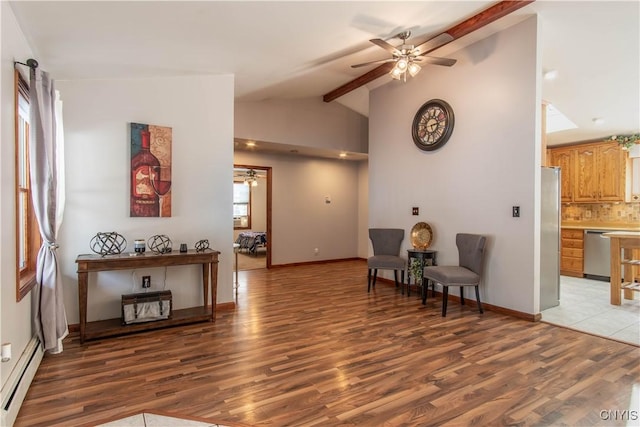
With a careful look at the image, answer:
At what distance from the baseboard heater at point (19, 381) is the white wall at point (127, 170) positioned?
82cm

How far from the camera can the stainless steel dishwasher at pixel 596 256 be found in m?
5.35

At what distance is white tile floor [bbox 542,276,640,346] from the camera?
3178 millimetres

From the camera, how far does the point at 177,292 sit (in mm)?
3658

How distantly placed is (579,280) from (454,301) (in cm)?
278

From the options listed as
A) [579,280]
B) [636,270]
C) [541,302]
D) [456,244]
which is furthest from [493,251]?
[636,270]

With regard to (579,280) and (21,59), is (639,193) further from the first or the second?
(21,59)

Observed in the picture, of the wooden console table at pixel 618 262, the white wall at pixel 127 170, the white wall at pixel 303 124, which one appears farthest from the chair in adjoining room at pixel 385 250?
the wooden console table at pixel 618 262

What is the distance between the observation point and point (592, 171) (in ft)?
19.7

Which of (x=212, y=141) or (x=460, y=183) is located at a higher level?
(x=212, y=141)

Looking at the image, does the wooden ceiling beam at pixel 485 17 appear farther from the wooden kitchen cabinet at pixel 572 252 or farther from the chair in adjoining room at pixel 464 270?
the wooden kitchen cabinet at pixel 572 252

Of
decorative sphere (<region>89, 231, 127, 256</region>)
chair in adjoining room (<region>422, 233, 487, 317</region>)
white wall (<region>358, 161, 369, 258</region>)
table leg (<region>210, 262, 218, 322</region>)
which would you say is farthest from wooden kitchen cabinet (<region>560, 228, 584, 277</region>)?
decorative sphere (<region>89, 231, 127, 256</region>)

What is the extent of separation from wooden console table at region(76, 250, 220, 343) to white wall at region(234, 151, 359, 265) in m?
3.22

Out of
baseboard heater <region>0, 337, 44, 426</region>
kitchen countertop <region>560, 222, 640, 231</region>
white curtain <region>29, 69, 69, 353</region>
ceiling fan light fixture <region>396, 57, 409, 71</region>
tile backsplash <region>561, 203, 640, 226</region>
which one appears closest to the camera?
baseboard heater <region>0, 337, 44, 426</region>

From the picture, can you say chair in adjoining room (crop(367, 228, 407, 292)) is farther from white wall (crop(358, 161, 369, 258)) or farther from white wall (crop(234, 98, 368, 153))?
white wall (crop(358, 161, 369, 258))
